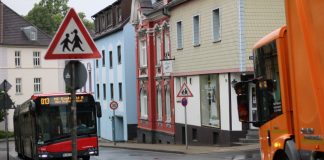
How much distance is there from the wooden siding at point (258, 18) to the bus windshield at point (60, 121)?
26.2ft

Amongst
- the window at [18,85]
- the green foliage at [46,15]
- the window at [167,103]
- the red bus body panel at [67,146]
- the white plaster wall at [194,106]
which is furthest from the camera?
the green foliage at [46,15]

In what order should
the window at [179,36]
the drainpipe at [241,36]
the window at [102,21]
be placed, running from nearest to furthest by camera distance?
the drainpipe at [241,36]
the window at [179,36]
the window at [102,21]

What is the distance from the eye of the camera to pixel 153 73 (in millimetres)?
39156

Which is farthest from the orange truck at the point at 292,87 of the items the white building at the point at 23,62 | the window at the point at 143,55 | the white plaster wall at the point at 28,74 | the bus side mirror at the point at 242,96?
the white plaster wall at the point at 28,74

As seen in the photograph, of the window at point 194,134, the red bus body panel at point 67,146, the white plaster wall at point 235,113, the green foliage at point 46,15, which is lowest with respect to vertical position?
the window at point 194,134

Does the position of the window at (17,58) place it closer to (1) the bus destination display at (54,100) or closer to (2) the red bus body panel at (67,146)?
(1) the bus destination display at (54,100)

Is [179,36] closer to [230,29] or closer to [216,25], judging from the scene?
[216,25]

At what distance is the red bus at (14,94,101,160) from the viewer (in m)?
21.7

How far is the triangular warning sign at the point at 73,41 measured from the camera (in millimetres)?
8734

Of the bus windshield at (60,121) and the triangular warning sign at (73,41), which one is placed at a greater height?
the triangular warning sign at (73,41)

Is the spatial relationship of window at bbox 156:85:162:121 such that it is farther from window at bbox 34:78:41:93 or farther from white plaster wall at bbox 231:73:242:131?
window at bbox 34:78:41:93

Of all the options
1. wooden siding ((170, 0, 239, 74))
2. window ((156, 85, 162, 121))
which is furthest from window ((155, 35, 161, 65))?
wooden siding ((170, 0, 239, 74))

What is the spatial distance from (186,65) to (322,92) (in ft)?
87.8

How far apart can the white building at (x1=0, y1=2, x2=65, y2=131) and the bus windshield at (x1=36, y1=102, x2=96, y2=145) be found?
50214 millimetres
